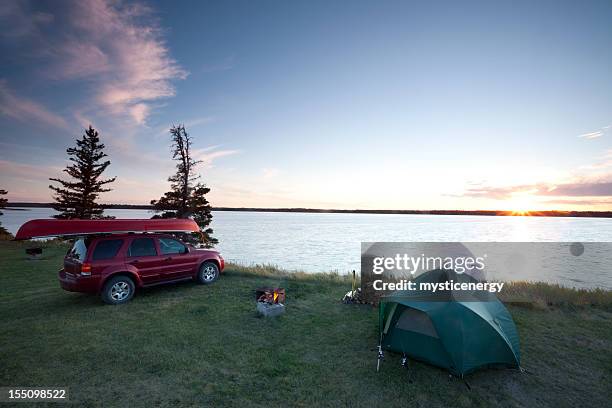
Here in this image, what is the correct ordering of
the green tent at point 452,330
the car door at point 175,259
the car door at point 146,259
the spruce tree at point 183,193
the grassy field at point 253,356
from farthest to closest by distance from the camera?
the spruce tree at point 183,193 < the car door at point 175,259 < the car door at point 146,259 < the green tent at point 452,330 < the grassy field at point 253,356

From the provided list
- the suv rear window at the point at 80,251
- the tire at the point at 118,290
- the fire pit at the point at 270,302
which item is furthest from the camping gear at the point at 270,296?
the suv rear window at the point at 80,251

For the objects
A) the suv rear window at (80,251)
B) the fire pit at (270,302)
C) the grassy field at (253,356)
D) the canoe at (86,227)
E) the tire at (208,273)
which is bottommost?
the grassy field at (253,356)

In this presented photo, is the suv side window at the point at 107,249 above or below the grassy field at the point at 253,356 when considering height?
above

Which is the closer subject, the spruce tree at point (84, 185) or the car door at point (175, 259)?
the car door at point (175, 259)

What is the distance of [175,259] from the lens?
35.7 ft

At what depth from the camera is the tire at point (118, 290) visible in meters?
9.36

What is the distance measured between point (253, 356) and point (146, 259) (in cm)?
547

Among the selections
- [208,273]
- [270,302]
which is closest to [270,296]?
[270,302]

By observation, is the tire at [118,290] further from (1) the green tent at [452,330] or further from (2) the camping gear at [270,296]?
(1) the green tent at [452,330]

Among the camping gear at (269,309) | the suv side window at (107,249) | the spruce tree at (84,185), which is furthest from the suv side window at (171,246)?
the spruce tree at (84,185)

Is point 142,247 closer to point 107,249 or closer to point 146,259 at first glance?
point 146,259

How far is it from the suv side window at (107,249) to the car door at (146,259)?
36 centimetres

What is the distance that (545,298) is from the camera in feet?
36.2

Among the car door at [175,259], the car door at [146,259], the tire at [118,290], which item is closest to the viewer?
the tire at [118,290]
